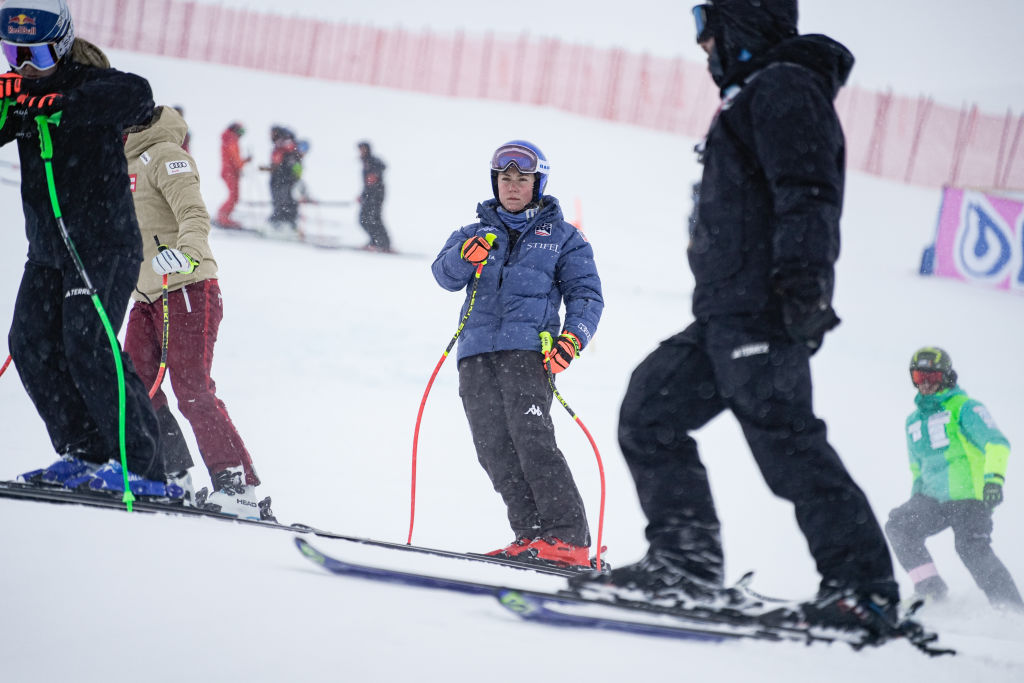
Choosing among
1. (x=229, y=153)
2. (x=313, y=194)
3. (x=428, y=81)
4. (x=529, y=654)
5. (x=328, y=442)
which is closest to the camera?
(x=529, y=654)

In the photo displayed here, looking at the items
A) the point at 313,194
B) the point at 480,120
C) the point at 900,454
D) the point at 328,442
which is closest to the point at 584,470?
the point at 328,442

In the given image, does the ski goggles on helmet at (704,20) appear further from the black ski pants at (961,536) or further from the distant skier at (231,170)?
the distant skier at (231,170)

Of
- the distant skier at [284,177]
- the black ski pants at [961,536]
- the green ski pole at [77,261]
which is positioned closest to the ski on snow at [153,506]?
the green ski pole at [77,261]

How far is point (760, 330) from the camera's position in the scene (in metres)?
2.15

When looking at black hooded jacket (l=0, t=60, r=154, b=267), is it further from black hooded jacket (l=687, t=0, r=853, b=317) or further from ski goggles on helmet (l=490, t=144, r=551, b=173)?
black hooded jacket (l=687, t=0, r=853, b=317)

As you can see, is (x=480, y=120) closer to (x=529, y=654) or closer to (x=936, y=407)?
(x=936, y=407)

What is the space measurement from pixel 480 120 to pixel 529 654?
27396 millimetres

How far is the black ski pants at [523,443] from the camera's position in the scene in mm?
3330

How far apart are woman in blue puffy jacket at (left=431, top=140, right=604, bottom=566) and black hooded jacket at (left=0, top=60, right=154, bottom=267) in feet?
4.21

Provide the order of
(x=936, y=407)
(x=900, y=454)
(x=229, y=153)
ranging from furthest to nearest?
(x=229, y=153) < (x=900, y=454) < (x=936, y=407)

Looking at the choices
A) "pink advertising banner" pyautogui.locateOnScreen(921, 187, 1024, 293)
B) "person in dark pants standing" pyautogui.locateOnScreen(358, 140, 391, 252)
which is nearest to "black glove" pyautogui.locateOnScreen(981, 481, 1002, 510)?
"person in dark pants standing" pyautogui.locateOnScreen(358, 140, 391, 252)

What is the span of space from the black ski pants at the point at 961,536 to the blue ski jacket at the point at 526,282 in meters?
2.74

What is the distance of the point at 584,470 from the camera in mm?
6012

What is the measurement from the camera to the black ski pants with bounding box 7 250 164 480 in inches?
114
